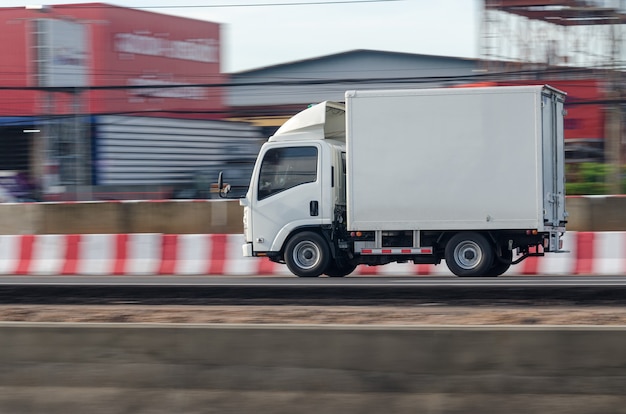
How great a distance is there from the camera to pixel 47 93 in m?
31.4

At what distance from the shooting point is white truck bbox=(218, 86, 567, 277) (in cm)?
1422

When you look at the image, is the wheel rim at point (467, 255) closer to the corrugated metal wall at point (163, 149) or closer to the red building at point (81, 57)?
the red building at point (81, 57)

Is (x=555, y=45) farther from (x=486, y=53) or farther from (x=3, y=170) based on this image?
(x=3, y=170)

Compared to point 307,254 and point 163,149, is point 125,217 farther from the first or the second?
point 163,149

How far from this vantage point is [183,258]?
56.5 ft

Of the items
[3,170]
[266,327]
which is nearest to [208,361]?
[266,327]

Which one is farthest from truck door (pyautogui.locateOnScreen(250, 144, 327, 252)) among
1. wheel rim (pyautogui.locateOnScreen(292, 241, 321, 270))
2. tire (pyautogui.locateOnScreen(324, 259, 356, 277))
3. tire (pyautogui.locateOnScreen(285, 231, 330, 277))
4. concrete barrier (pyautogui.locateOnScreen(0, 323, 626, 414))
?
concrete barrier (pyautogui.locateOnScreen(0, 323, 626, 414))

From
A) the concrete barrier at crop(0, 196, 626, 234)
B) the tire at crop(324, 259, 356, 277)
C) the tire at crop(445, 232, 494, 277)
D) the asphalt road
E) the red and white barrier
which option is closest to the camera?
the asphalt road

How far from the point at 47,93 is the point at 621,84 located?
1736cm

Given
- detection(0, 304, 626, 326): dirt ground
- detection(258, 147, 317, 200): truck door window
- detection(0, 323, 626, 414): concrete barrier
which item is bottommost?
detection(0, 304, 626, 326): dirt ground

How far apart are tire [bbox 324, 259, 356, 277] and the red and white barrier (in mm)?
829

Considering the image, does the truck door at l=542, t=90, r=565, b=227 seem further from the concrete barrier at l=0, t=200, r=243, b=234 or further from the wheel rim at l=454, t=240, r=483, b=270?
the concrete barrier at l=0, t=200, r=243, b=234

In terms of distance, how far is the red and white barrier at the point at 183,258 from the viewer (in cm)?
1591

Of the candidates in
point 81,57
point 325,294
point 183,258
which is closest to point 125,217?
point 183,258
